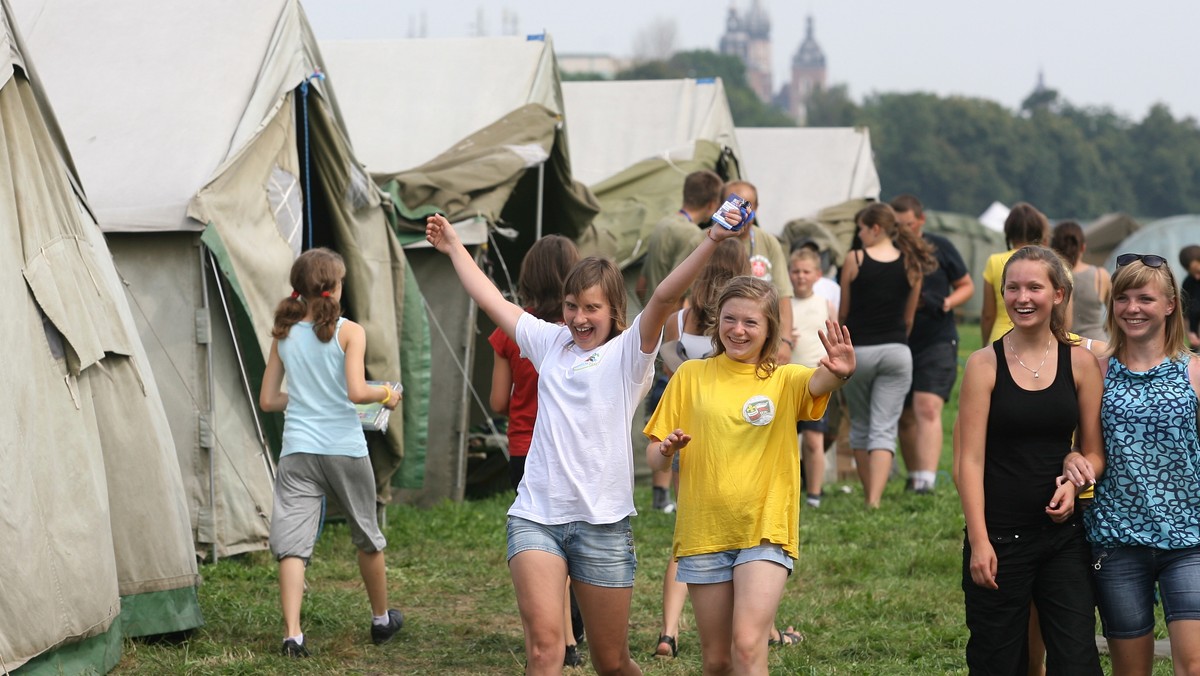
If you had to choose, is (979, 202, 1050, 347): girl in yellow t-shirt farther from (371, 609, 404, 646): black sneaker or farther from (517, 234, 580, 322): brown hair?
(371, 609, 404, 646): black sneaker

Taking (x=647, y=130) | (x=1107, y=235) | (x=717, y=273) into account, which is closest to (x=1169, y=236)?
(x=1107, y=235)

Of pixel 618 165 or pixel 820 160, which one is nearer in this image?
Result: pixel 618 165

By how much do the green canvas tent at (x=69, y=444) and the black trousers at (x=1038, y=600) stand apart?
3191 mm

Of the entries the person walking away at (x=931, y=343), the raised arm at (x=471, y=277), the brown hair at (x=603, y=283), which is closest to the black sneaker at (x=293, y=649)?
the raised arm at (x=471, y=277)

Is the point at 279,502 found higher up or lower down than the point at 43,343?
lower down

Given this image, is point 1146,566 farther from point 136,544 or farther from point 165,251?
point 165,251

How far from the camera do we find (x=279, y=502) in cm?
628

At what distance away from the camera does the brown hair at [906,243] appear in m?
9.29

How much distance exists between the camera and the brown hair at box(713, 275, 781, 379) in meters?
4.84

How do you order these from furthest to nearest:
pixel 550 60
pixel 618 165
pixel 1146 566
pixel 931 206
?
pixel 931 206, pixel 618 165, pixel 550 60, pixel 1146 566

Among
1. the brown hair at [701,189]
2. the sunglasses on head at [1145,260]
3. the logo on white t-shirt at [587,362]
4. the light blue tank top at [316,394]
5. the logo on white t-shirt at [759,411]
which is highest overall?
the brown hair at [701,189]

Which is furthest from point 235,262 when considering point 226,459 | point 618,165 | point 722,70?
point 722,70

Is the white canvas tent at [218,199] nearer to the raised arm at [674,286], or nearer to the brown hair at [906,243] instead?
the brown hair at [906,243]

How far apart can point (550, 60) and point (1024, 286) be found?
824 cm
